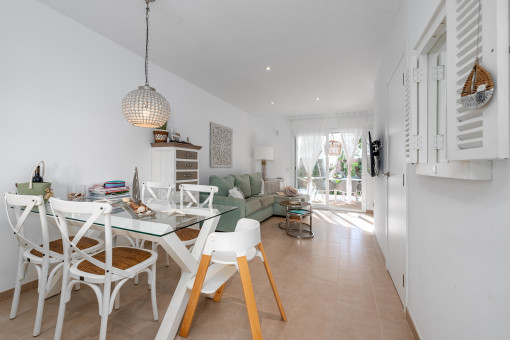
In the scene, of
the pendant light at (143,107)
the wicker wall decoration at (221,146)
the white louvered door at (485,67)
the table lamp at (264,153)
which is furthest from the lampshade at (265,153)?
the white louvered door at (485,67)

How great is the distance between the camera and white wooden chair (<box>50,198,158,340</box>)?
4.25 feet

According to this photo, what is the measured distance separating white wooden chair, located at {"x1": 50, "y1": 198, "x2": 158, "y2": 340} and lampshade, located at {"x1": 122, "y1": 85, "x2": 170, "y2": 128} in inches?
34.8

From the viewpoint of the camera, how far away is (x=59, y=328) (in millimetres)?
1448

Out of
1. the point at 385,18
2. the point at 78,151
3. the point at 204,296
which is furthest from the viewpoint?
the point at 78,151

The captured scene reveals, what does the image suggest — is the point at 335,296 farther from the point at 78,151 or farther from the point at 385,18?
the point at 78,151

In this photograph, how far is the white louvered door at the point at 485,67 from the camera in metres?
0.65

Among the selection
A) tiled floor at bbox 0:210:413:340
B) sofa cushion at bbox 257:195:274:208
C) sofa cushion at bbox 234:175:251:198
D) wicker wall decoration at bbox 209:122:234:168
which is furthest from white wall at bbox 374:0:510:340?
wicker wall decoration at bbox 209:122:234:168

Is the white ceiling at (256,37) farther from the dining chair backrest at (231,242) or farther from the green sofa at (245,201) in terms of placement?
the dining chair backrest at (231,242)

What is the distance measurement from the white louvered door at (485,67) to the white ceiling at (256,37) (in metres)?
1.65

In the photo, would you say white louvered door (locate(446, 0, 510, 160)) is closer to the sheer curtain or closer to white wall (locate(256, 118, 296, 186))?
the sheer curtain

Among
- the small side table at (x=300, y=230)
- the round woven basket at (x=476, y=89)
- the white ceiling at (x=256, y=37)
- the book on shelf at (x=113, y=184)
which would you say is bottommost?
the small side table at (x=300, y=230)

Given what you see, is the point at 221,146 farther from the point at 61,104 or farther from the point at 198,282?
the point at 198,282

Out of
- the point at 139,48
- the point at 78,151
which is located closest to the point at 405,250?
the point at 78,151

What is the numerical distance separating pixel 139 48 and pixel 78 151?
156 cm
